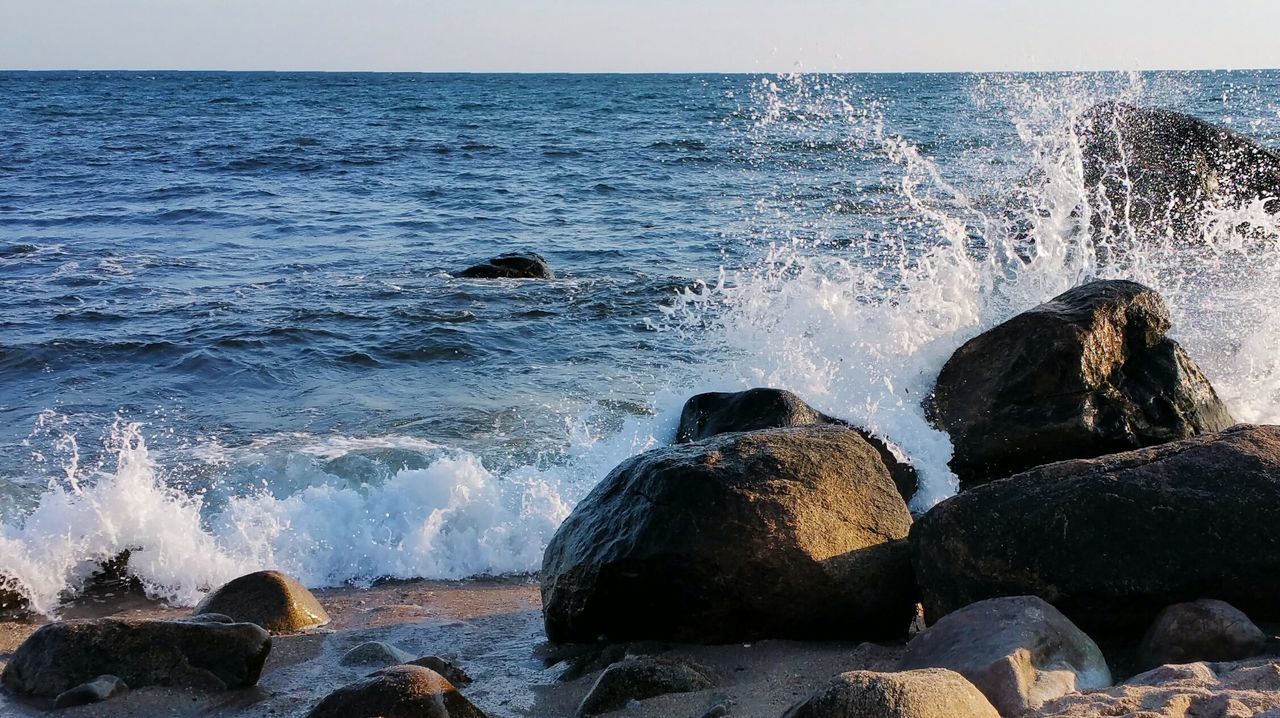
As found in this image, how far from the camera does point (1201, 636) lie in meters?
3.61

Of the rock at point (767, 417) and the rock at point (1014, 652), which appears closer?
the rock at point (1014, 652)

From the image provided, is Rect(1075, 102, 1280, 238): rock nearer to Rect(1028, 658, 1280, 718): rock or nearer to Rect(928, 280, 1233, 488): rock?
Rect(928, 280, 1233, 488): rock

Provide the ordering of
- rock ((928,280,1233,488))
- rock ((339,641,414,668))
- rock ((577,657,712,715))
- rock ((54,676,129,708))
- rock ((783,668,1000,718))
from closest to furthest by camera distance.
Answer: rock ((783,668,1000,718)) → rock ((577,657,712,715)) → rock ((54,676,129,708)) → rock ((339,641,414,668)) → rock ((928,280,1233,488))

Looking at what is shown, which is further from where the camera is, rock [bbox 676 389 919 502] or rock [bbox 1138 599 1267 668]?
rock [bbox 676 389 919 502]

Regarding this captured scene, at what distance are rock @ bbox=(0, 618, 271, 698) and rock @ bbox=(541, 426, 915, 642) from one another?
1191 mm

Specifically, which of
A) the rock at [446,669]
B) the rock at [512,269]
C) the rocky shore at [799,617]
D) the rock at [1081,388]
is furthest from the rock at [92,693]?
the rock at [512,269]

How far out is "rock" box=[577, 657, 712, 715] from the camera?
3.70 metres

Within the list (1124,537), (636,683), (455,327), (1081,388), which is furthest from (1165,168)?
(636,683)

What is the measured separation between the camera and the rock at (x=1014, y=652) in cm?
326

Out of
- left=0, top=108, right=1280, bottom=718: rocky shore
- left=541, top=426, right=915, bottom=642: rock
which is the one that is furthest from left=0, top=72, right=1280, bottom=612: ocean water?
left=541, top=426, right=915, bottom=642: rock

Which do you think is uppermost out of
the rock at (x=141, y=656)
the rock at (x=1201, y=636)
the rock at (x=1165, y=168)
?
the rock at (x=1165, y=168)

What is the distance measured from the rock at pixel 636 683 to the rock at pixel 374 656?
975 mm

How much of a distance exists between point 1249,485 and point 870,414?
2865 millimetres

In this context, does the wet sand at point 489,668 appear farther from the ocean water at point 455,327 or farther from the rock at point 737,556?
the ocean water at point 455,327
